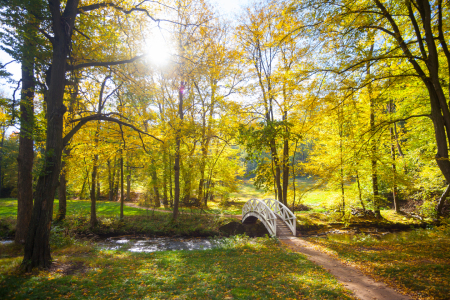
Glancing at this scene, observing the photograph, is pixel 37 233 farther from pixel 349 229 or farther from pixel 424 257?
pixel 349 229

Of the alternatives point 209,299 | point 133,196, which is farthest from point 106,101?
point 133,196

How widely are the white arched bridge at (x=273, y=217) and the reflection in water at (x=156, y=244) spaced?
295cm

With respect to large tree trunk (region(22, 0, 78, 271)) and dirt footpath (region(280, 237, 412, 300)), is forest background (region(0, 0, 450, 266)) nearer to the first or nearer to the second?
large tree trunk (region(22, 0, 78, 271))

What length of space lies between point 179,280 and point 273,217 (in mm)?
6357

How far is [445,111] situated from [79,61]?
33.3 feet

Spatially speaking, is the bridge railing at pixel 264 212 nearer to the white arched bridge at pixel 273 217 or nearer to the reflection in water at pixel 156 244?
the white arched bridge at pixel 273 217

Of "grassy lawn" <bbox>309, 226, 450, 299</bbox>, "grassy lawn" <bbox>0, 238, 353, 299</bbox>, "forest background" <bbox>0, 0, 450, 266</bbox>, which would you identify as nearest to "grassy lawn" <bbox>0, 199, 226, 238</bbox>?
"forest background" <bbox>0, 0, 450, 266</bbox>

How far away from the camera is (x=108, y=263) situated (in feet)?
19.7

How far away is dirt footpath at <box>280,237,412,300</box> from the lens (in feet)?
12.8

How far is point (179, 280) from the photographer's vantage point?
4.60 meters

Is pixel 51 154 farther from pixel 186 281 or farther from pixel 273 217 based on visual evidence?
pixel 273 217

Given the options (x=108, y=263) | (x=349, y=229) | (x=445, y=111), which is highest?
(x=445, y=111)

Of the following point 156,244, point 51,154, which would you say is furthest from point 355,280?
point 156,244

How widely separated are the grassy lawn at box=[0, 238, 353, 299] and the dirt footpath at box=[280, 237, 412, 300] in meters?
0.28
